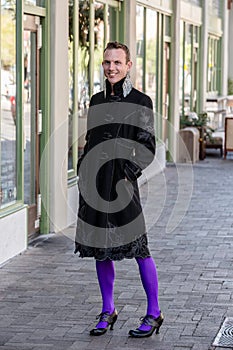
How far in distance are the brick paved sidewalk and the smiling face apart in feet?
5.89

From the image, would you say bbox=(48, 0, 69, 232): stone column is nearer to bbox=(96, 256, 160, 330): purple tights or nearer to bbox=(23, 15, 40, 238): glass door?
bbox=(23, 15, 40, 238): glass door

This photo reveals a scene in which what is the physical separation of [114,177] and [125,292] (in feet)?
5.92

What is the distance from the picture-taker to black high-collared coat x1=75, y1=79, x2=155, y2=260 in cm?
611

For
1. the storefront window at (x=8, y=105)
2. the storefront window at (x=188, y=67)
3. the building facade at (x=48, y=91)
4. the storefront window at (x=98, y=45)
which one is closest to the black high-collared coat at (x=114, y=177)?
the building facade at (x=48, y=91)

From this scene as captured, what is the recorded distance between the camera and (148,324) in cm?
630

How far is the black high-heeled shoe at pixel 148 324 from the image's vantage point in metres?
6.26

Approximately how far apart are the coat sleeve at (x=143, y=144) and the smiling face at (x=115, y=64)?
266mm

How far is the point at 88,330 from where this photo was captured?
6469 millimetres

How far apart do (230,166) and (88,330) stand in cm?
1235

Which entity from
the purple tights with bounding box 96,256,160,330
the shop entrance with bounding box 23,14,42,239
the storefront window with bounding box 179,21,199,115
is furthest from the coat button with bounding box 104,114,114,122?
the storefront window with bounding box 179,21,199,115

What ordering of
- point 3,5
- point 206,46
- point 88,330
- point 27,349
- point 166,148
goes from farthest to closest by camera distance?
point 206,46
point 166,148
point 3,5
point 88,330
point 27,349

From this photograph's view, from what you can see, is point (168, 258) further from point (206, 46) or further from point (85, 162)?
point (206, 46)

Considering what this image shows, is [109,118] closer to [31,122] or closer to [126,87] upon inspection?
[126,87]

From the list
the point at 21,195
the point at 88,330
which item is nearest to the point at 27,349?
the point at 88,330
